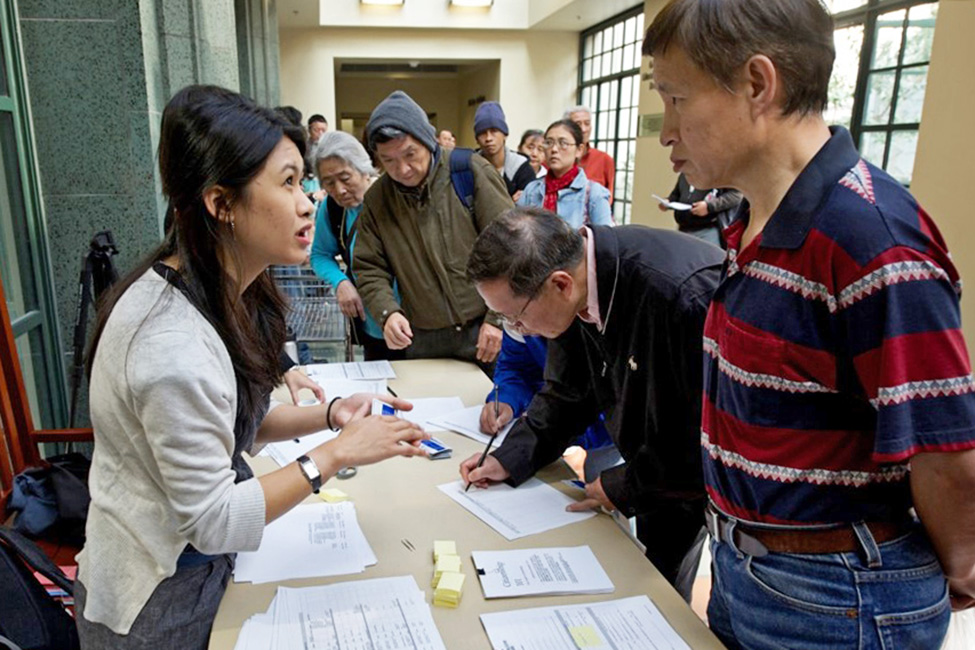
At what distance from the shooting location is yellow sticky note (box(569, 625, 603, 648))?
958mm

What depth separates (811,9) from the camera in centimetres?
78

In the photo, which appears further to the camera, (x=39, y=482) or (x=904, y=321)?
(x=39, y=482)

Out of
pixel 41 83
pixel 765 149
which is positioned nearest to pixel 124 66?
pixel 41 83

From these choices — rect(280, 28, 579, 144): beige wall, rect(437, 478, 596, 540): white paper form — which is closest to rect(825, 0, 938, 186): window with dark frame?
rect(437, 478, 596, 540): white paper form

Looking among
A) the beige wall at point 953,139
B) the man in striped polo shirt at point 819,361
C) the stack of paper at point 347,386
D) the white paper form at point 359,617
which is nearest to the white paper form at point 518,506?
the white paper form at point 359,617

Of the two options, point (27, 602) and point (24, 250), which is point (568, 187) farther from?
point (27, 602)

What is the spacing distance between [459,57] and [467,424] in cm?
922

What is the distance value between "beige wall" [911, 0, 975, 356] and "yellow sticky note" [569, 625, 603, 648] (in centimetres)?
257

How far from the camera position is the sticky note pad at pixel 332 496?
1.39m

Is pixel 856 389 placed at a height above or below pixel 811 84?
below

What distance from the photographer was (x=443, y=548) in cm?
117

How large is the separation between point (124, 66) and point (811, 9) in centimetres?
227

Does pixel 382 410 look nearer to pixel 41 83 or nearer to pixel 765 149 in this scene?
pixel 765 149

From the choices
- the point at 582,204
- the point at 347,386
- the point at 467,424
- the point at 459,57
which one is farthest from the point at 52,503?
the point at 459,57
